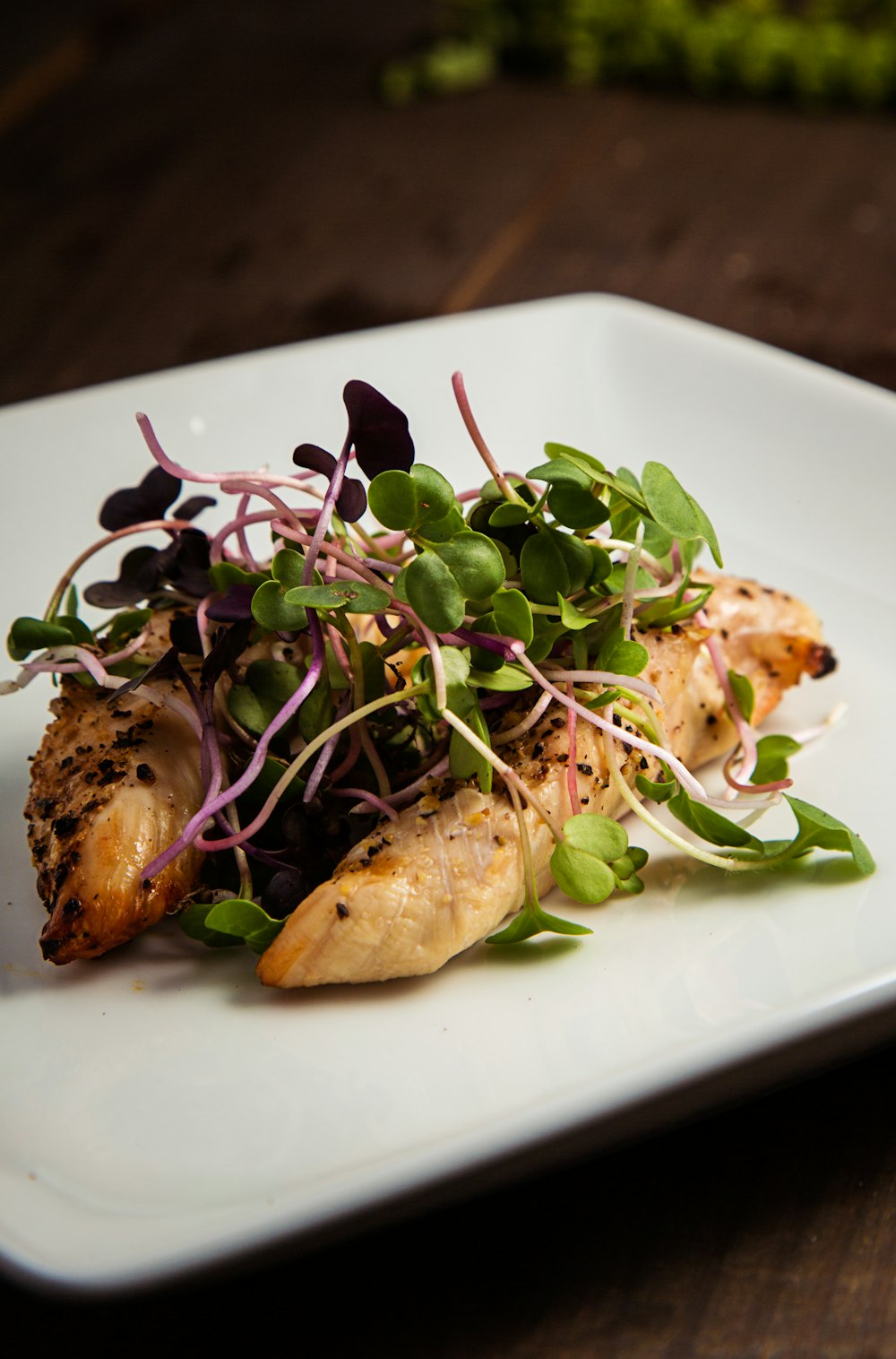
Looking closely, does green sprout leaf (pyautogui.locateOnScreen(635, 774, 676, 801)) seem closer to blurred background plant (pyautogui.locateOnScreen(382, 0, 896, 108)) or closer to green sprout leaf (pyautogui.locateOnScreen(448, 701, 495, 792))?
green sprout leaf (pyautogui.locateOnScreen(448, 701, 495, 792))

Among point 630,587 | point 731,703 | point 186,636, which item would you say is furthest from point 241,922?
point 731,703

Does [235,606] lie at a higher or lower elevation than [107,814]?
higher

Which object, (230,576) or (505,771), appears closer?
(505,771)

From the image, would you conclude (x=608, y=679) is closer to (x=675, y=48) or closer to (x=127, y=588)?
(x=127, y=588)

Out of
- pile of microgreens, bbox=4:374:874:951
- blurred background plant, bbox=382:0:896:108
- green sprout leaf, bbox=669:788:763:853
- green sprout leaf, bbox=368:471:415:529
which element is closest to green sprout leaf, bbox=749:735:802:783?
pile of microgreens, bbox=4:374:874:951

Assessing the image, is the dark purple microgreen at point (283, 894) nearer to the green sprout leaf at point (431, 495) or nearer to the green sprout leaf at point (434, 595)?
the green sprout leaf at point (434, 595)

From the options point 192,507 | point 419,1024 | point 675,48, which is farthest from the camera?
point 675,48

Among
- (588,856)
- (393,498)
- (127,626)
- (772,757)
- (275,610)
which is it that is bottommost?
(772,757)
